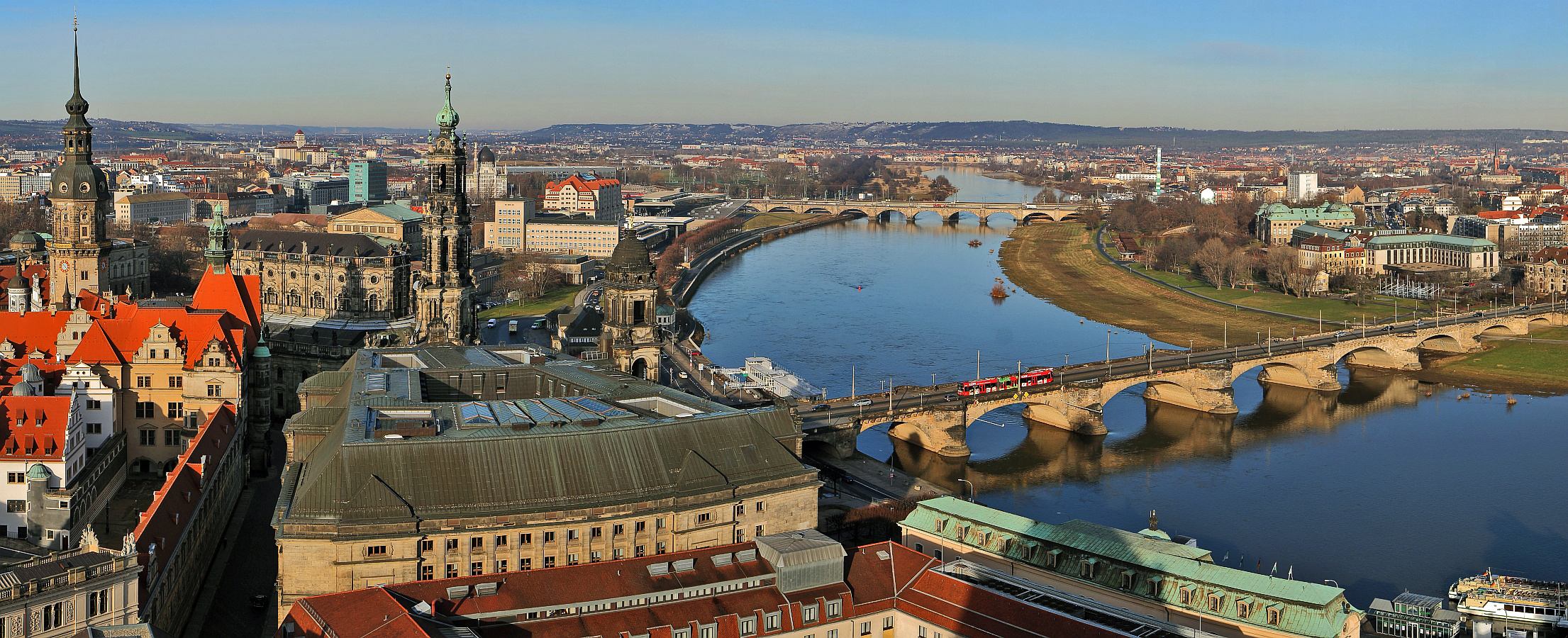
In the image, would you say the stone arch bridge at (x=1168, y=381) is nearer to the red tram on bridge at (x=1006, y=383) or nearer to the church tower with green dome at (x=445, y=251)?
the red tram on bridge at (x=1006, y=383)

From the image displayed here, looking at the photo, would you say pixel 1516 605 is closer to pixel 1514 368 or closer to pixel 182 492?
pixel 182 492

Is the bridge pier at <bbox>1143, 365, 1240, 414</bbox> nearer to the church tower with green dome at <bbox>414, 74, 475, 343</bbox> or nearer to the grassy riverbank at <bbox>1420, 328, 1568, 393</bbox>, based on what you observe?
the grassy riverbank at <bbox>1420, 328, 1568, 393</bbox>

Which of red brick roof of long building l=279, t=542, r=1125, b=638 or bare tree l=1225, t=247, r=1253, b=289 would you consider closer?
red brick roof of long building l=279, t=542, r=1125, b=638

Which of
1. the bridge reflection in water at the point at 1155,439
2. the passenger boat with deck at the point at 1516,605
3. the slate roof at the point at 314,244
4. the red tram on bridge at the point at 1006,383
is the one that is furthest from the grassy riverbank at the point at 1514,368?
the slate roof at the point at 314,244

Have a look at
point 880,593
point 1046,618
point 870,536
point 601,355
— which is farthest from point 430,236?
point 1046,618

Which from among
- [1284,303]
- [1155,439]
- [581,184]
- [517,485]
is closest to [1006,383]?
[1155,439]

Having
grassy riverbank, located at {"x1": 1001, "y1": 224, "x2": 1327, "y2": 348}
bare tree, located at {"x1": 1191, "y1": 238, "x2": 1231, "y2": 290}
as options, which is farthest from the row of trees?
bare tree, located at {"x1": 1191, "y1": 238, "x2": 1231, "y2": 290}
